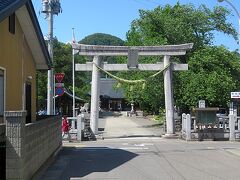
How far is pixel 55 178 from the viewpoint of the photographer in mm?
12922

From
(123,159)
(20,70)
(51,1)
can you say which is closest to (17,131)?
(20,70)

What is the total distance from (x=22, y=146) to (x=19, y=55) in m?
6.19

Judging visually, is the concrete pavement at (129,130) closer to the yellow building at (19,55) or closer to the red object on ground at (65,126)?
the red object on ground at (65,126)

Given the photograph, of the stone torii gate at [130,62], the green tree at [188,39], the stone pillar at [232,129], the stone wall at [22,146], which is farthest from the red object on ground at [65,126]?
the green tree at [188,39]

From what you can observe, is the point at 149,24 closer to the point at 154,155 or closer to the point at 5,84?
the point at 154,155

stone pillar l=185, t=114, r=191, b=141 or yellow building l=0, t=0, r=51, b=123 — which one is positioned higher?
yellow building l=0, t=0, r=51, b=123

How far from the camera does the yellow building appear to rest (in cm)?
1404

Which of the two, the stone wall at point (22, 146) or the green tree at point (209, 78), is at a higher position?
the green tree at point (209, 78)

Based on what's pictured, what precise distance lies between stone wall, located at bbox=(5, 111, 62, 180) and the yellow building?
1349mm

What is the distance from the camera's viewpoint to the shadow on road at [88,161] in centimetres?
1427

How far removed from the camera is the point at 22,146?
11.0 m

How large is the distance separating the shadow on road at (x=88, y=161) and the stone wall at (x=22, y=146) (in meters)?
0.86

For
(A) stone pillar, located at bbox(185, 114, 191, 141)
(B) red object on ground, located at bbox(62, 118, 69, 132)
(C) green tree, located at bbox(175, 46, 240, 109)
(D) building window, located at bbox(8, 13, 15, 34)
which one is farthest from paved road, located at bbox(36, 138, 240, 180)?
(C) green tree, located at bbox(175, 46, 240, 109)

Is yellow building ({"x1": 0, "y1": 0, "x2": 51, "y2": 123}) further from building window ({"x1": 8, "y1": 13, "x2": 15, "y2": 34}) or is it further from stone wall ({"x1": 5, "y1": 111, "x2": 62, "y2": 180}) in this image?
stone wall ({"x1": 5, "y1": 111, "x2": 62, "y2": 180})
